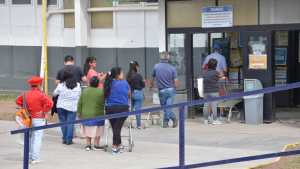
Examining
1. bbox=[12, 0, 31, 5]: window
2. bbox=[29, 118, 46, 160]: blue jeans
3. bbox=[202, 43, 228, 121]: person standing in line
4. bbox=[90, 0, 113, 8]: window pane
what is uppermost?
bbox=[12, 0, 31, 5]: window

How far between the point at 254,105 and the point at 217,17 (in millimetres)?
2138

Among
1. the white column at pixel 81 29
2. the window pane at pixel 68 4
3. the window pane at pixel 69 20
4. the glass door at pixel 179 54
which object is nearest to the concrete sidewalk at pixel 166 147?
the glass door at pixel 179 54

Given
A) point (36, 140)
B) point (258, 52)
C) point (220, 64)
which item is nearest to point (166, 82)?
point (220, 64)

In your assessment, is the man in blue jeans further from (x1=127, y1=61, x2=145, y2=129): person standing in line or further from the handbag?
the handbag

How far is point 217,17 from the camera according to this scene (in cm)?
1593

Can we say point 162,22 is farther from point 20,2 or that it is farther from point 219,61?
point 20,2

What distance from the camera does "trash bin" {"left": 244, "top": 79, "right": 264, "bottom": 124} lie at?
608 inches

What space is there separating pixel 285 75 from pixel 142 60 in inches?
215

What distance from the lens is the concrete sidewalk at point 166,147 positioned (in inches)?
448

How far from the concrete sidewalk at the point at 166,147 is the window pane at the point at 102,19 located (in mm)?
7530

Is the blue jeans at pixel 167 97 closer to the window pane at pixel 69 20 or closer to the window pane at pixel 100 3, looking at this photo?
the window pane at pixel 100 3

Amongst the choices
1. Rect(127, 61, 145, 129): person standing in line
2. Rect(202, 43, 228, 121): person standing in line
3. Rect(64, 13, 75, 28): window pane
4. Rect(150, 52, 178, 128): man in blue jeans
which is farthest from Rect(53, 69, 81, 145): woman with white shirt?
Rect(64, 13, 75, 28): window pane

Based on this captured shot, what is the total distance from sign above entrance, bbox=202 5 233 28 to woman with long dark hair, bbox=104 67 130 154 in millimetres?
4223

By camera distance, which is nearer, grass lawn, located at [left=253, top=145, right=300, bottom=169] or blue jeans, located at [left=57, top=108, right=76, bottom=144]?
grass lawn, located at [left=253, top=145, right=300, bottom=169]
